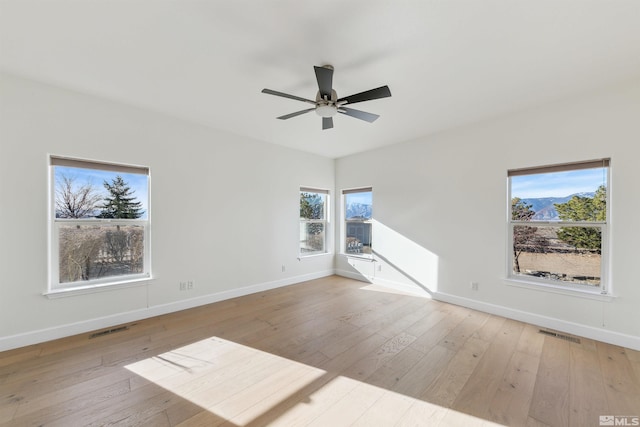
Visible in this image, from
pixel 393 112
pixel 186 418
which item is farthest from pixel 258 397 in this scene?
pixel 393 112

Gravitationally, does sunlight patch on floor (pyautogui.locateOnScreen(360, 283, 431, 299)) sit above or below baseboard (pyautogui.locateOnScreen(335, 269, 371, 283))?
below

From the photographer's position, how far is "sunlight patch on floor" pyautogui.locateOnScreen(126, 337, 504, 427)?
5.45 ft

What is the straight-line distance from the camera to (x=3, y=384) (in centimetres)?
195

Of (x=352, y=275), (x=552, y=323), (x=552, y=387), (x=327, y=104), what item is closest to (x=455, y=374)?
(x=552, y=387)

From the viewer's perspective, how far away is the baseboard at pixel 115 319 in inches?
98.1

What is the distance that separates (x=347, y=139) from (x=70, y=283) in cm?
430

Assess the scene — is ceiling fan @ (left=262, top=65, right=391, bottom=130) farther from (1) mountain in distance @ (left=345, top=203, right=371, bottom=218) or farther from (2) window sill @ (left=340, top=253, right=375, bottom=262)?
(2) window sill @ (left=340, top=253, right=375, bottom=262)

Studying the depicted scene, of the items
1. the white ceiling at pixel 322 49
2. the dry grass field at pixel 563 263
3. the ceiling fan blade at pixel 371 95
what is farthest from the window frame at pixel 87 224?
the dry grass field at pixel 563 263

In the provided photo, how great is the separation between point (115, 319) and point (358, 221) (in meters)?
4.32

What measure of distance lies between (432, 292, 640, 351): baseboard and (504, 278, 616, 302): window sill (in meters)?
0.33

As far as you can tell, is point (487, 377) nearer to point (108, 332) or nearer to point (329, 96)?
point (329, 96)

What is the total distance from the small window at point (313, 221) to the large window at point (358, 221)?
19.2 inches

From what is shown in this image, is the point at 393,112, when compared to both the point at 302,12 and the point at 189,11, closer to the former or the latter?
the point at 302,12

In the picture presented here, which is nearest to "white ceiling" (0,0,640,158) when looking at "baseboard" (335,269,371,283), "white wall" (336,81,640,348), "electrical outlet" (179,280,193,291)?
"white wall" (336,81,640,348)
